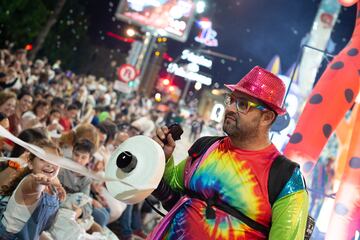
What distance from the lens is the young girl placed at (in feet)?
11.0

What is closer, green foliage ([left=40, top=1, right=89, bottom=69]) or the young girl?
the young girl

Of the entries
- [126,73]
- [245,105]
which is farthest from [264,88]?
[126,73]

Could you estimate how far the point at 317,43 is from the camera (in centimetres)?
1538

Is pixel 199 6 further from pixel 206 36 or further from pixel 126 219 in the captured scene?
pixel 126 219

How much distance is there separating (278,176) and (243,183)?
7.0 inches

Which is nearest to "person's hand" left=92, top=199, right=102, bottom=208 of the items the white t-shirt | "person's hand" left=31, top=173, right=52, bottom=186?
the white t-shirt

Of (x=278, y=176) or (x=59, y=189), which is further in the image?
(x=59, y=189)

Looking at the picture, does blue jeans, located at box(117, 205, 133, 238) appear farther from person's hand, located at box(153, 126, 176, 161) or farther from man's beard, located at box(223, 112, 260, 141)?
man's beard, located at box(223, 112, 260, 141)

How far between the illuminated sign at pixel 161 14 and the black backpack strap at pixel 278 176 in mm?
16680

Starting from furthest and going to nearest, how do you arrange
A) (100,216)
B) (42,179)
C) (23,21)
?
(23,21) < (100,216) < (42,179)

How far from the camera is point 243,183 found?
2098 millimetres

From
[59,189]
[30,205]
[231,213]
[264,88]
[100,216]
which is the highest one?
[264,88]

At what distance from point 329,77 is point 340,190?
1.16 m

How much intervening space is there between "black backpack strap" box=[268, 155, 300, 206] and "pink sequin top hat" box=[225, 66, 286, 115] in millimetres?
329
